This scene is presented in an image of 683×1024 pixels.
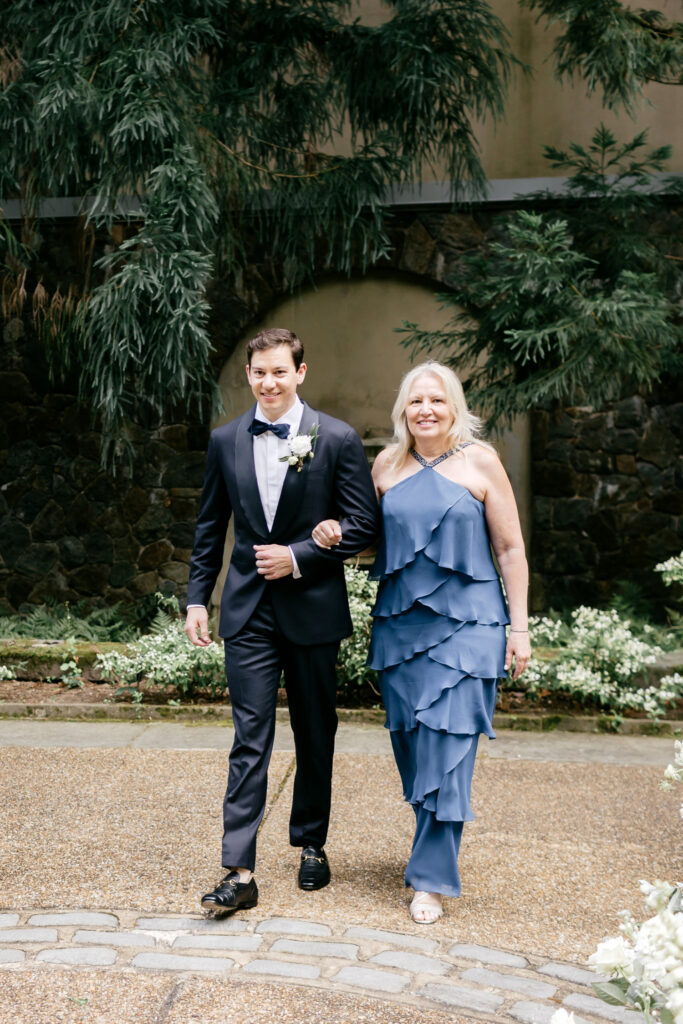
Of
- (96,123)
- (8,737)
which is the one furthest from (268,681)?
(96,123)

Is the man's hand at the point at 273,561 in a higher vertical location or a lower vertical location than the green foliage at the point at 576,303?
lower

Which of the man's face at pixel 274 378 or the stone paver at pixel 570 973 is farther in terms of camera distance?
the man's face at pixel 274 378

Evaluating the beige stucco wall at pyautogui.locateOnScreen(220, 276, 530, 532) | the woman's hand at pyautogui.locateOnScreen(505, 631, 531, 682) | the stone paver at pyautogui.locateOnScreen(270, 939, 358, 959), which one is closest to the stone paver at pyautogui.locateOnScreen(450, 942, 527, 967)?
the stone paver at pyautogui.locateOnScreen(270, 939, 358, 959)

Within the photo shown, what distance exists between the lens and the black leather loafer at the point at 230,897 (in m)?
3.11

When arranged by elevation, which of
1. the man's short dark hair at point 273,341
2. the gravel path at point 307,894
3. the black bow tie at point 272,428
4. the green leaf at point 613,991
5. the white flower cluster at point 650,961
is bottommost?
the gravel path at point 307,894

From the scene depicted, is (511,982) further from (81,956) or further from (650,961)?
(650,961)

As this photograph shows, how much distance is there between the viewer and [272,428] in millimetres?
3369

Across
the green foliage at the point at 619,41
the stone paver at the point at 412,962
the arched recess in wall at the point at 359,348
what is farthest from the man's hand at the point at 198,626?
the arched recess in wall at the point at 359,348

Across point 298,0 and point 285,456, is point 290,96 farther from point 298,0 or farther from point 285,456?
point 285,456

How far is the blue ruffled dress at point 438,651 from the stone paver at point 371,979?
44 cm

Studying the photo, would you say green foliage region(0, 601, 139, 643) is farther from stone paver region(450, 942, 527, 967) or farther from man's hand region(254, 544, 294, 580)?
stone paver region(450, 942, 527, 967)

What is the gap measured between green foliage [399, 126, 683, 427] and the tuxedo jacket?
241cm

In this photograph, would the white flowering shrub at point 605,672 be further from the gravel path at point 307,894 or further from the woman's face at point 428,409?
the woman's face at point 428,409

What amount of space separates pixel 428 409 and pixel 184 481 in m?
5.40
